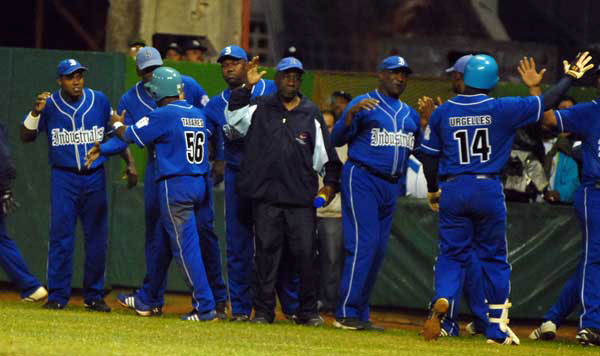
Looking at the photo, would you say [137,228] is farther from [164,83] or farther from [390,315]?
[164,83]

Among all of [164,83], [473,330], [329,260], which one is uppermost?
[164,83]

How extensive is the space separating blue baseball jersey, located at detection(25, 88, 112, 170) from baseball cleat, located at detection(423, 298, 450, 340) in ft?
11.6

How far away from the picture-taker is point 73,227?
1239 cm

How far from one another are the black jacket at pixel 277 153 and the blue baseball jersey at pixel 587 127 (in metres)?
2.01

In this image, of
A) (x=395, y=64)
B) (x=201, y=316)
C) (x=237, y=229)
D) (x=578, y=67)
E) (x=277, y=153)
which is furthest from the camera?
(x=237, y=229)

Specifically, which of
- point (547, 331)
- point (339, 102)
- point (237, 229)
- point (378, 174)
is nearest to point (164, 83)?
point (237, 229)

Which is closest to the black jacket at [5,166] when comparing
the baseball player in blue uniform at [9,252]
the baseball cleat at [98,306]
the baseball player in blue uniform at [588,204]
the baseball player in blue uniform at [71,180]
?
the baseball player in blue uniform at [9,252]

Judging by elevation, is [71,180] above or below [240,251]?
above

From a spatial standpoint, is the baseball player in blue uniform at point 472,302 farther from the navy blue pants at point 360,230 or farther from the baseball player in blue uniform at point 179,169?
the baseball player in blue uniform at point 179,169

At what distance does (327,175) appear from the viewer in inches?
470

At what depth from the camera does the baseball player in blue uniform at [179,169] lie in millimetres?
11516

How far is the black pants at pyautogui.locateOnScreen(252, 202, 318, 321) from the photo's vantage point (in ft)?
38.3

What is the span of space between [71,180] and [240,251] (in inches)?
64.8

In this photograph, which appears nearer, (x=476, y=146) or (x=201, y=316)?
(x=476, y=146)
